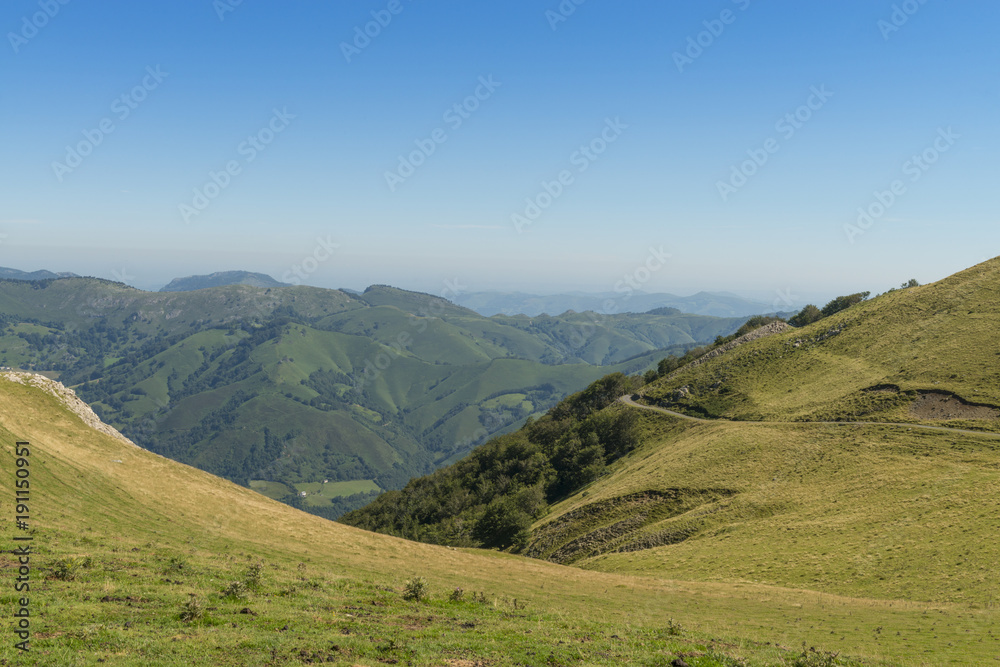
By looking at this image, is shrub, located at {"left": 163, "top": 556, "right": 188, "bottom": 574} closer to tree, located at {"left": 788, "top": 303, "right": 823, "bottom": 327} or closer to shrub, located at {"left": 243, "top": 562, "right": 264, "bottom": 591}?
shrub, located at {"left": 243, "top": 562, "right": 264, "bottom": 591}

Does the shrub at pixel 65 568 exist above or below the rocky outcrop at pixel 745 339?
below

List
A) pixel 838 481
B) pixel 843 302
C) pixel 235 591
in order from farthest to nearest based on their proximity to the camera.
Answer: pixel 843 302, pixel 838 481, pixel 235 591

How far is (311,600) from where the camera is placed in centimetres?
2633

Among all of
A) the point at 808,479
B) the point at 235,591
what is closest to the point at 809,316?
the point at 808,479

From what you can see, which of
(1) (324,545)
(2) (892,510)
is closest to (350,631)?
(1) (324,545)

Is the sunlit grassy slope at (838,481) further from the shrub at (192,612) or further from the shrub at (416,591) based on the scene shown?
the shrub at (192,612)

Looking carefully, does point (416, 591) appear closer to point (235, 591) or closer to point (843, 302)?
point (235, 591)

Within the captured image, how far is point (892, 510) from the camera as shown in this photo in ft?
176

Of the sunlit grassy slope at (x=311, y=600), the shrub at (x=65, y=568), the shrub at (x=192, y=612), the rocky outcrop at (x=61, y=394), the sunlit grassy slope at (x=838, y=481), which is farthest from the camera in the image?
the rocky outcrop at (x=61, y=394)

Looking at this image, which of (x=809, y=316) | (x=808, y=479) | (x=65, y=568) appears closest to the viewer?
(x=65, y=568)

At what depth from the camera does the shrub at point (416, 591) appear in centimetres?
2967

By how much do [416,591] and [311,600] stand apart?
6203mm

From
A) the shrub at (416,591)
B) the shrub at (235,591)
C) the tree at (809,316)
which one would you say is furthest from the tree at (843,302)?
the shrub at (235,591)

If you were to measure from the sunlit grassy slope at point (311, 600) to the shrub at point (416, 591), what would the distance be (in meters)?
0.55
